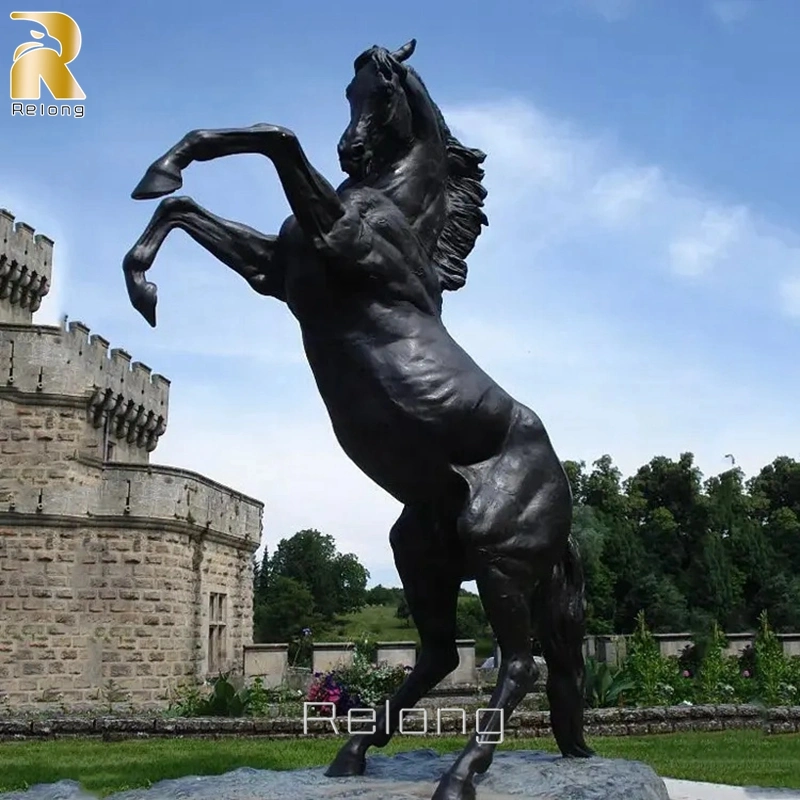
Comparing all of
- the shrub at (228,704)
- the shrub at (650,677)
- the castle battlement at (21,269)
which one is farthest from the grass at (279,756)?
the castle battlement at (21,269)

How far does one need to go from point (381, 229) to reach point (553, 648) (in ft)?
5.81

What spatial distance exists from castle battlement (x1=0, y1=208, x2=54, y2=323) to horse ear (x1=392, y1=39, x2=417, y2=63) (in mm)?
26330

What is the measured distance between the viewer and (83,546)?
21375 millimetres

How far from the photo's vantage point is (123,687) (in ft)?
68.5

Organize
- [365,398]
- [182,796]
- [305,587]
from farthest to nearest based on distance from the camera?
[305,587], [365,398], [182,796]

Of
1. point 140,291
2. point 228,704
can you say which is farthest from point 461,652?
point 140,291

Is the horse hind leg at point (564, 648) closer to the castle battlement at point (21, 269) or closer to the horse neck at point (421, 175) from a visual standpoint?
the horse neck at point (421, 175)

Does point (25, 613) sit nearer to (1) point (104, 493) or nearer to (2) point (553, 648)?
(1) point (104, 493)

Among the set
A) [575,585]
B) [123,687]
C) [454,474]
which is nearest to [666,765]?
[575,585]

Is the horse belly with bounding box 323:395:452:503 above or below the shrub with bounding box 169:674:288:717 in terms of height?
above

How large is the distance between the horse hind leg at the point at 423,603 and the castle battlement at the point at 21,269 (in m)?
26.8

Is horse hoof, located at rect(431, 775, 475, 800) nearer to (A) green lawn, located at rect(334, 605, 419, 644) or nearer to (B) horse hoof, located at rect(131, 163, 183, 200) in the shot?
(B) horse hoof, located at rect(131, 163, 183, 200)

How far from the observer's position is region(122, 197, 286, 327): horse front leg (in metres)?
3.75

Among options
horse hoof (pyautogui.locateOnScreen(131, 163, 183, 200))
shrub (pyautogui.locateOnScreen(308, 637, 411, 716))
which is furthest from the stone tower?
horse hoof (pyautogui.locateOnScreen(131, 163, 183, 200))
